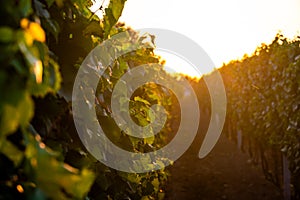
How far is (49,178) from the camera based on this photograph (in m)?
0.85

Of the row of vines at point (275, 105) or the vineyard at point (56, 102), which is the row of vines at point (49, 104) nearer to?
the vineyard at point (56, 102)

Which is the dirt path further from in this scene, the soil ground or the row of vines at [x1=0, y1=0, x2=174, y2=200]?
the row of vines at [x1=0, y1=0, x2=174, y2=200]

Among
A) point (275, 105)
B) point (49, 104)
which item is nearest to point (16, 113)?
point (49, 104)

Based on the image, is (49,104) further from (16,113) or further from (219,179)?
(219,179)

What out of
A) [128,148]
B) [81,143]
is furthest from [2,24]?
[128,148]

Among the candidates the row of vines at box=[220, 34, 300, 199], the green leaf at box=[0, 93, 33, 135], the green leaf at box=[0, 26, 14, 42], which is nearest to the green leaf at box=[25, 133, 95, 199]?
the green leaf at box=[0, 93, 33, 135]

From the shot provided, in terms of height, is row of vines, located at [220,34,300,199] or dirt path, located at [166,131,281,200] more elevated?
row of vines, located at [220,34,300,199]

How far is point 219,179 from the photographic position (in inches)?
371

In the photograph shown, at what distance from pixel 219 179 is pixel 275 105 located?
8.58 feet

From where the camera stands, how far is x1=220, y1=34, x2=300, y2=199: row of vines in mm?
6188

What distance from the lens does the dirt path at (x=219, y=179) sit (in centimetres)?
805

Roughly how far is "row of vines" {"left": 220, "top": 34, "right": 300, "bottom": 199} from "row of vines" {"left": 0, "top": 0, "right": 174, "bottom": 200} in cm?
360

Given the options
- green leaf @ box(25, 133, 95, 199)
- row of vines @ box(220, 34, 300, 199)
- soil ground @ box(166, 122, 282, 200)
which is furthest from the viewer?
soil ground @ box(166, 122, 282, 200)

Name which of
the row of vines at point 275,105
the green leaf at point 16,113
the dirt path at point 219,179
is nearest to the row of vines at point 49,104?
the green leaf at point 16,113
